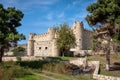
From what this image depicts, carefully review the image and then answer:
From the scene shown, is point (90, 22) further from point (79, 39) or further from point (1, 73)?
point (79, 39)

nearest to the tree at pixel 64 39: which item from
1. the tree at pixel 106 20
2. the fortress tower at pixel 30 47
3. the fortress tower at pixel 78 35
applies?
the fortress tower at pixel 78 35

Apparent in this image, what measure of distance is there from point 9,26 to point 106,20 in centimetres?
1323

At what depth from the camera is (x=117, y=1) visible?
31391 mm

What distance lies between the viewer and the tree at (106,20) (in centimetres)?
3077

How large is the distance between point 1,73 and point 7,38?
1132cm

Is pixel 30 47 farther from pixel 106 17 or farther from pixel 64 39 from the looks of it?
pixel 106 17

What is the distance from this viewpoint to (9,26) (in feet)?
120

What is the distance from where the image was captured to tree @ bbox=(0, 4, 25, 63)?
3231 centimetres

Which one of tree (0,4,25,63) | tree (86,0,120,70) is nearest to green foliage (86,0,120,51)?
tree (86,0,120,70)

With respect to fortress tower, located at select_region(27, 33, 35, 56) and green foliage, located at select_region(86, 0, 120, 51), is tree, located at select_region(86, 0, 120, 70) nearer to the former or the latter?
green foliage, located at select_region(86, 0, 120, 51)

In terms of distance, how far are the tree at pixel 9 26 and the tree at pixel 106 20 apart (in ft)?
30.0

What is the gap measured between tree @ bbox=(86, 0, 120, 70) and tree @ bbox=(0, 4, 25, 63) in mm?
9134

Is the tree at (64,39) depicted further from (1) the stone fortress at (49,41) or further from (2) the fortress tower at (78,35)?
(2) the fortress tower at (78,35)

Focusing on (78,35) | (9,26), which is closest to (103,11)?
(9,26)
